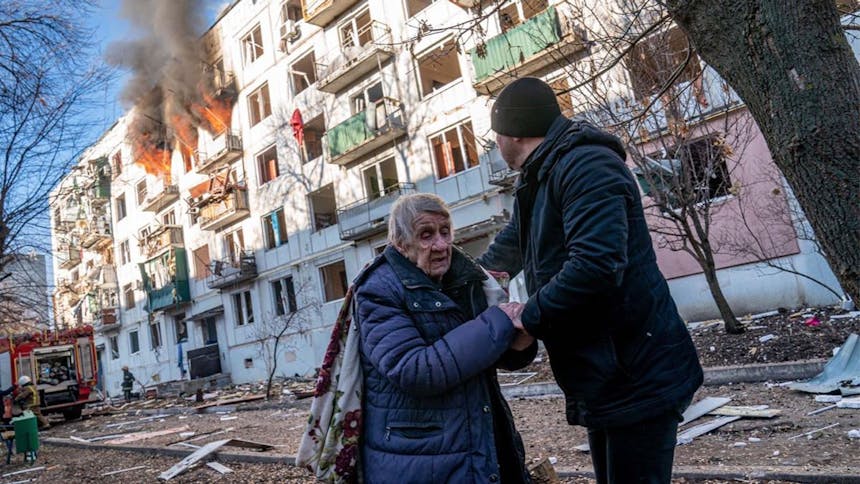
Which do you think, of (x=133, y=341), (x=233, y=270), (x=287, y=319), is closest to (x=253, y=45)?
(x=233, y=270)

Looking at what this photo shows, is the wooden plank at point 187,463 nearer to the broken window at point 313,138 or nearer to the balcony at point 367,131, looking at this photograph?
the balcony at point 367,131

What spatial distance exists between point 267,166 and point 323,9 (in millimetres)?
7973

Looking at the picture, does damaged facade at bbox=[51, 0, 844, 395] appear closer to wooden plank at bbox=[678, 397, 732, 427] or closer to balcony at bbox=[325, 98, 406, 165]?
balcony at bbox=[325, 98, 406, 165]

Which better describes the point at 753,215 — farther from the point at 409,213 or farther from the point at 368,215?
the point at 409,213

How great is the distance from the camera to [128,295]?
37031 millimetres

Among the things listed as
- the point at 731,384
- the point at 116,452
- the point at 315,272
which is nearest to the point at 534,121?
the point at 731,384

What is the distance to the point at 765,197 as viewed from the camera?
1217 cm

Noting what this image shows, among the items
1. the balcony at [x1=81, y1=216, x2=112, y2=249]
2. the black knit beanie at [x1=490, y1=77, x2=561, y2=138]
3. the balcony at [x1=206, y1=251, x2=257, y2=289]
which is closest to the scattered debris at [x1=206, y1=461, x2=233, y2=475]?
the black knit beanie at [x1=490, y1=77, x2=561, y2=138]

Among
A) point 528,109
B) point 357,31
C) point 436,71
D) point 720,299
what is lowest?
point 720,299

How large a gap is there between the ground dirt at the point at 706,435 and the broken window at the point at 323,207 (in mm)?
10549

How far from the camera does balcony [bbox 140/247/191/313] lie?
97.6ft

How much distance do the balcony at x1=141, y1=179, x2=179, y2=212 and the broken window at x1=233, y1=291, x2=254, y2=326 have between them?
825cm

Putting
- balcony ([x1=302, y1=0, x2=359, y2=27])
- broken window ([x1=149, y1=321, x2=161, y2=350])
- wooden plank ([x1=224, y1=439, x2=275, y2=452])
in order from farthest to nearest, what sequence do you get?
broken window ([x1=149, y1=321, x2=161, y2=350])
balcony ([x1=302, y1=0, x2=359, y2=27])
wooden plank ([x1=224, y1=439, x2=275, y2=452])

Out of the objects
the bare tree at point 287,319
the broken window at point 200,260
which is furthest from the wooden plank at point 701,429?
the broken window at point 200,260
